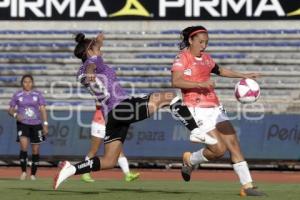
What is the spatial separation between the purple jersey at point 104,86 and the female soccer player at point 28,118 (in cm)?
599

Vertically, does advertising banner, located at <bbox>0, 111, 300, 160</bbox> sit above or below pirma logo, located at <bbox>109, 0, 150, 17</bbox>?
below

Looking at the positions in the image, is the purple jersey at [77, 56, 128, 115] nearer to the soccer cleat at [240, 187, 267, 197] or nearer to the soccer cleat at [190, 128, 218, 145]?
the soccer cleat at [190, 128, 218, 145]

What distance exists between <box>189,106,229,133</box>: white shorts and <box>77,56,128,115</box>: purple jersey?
49.2 inches

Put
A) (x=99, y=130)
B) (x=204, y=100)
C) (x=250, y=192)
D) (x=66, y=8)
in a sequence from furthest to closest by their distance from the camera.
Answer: (x=66, y=8) < (x=99, y=130) < (x=204, y=100) < (x=250, y=192)

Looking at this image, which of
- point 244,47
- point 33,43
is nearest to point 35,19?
point 33,43

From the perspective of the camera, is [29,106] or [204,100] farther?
[29,106]

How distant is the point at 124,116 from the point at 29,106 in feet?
24.5

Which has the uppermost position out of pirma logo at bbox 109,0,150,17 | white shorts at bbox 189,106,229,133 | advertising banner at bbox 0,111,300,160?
pirma logo at bbox 109,0,150,17

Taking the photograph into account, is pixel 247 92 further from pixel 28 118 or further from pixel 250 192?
pixel 28 118

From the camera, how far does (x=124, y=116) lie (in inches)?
482

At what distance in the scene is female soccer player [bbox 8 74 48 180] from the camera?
19141 mm

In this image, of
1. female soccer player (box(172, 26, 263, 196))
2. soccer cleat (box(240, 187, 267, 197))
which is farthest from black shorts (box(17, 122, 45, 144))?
soccer cleat (box(240, 187, 267, 197))

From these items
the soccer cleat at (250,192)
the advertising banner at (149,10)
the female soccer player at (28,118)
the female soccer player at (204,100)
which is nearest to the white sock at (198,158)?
the female soccer player at (204,100)

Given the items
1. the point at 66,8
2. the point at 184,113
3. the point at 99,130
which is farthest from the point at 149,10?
the point at 184,113
